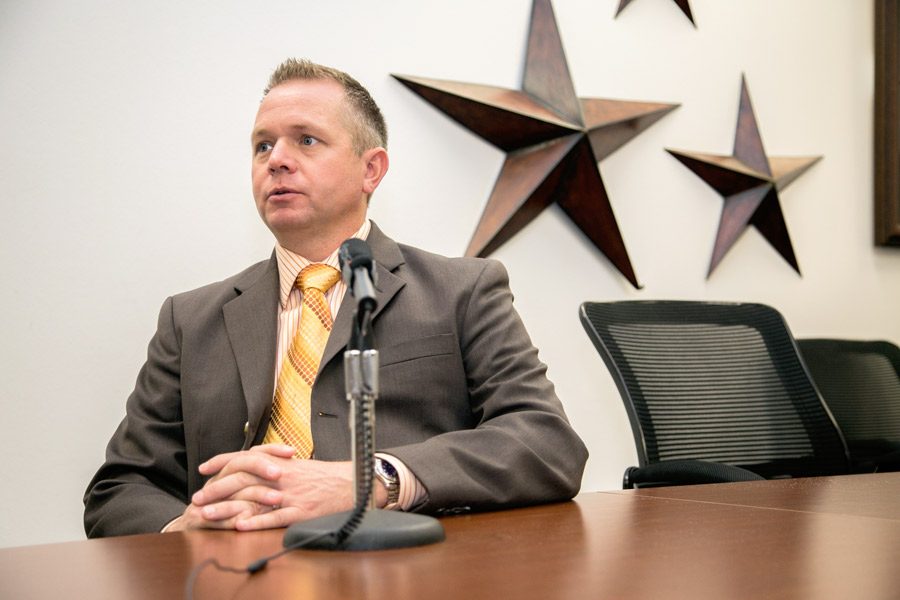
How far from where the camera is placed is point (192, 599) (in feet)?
2.56

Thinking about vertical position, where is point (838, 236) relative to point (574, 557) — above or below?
above

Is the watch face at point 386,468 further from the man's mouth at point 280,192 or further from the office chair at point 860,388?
the office chair at point 860,388

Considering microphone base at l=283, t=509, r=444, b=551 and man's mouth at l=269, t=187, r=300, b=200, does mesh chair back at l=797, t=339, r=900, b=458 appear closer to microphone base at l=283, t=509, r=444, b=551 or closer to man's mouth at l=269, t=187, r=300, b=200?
man's mouth at l=269, t=187, r=300, b=200

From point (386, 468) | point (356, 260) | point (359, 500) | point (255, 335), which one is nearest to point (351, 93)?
point (255, 335)

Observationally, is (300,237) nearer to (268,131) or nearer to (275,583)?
(268,131)

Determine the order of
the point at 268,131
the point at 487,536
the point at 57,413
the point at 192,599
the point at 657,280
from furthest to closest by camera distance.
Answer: the point at 657,280 < the point at 57,413 < the point at 268,131 < the point at 487,536 < the point at 192,599

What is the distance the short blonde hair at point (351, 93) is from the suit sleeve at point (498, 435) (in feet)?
1.37

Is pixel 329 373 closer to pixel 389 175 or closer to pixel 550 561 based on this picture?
pixel 550 561

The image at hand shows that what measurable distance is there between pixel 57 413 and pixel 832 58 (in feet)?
10.6

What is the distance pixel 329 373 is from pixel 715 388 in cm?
103

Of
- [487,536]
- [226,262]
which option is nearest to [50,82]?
[226,262]

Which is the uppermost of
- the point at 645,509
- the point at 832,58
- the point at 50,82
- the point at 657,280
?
the point at 832,58

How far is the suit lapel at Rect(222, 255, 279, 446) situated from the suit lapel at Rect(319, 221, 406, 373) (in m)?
0.13

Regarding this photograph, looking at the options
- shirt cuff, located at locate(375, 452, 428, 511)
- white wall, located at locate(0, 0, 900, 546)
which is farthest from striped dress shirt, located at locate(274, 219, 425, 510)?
white wall, located at locate(0, 0, 900, 546)
